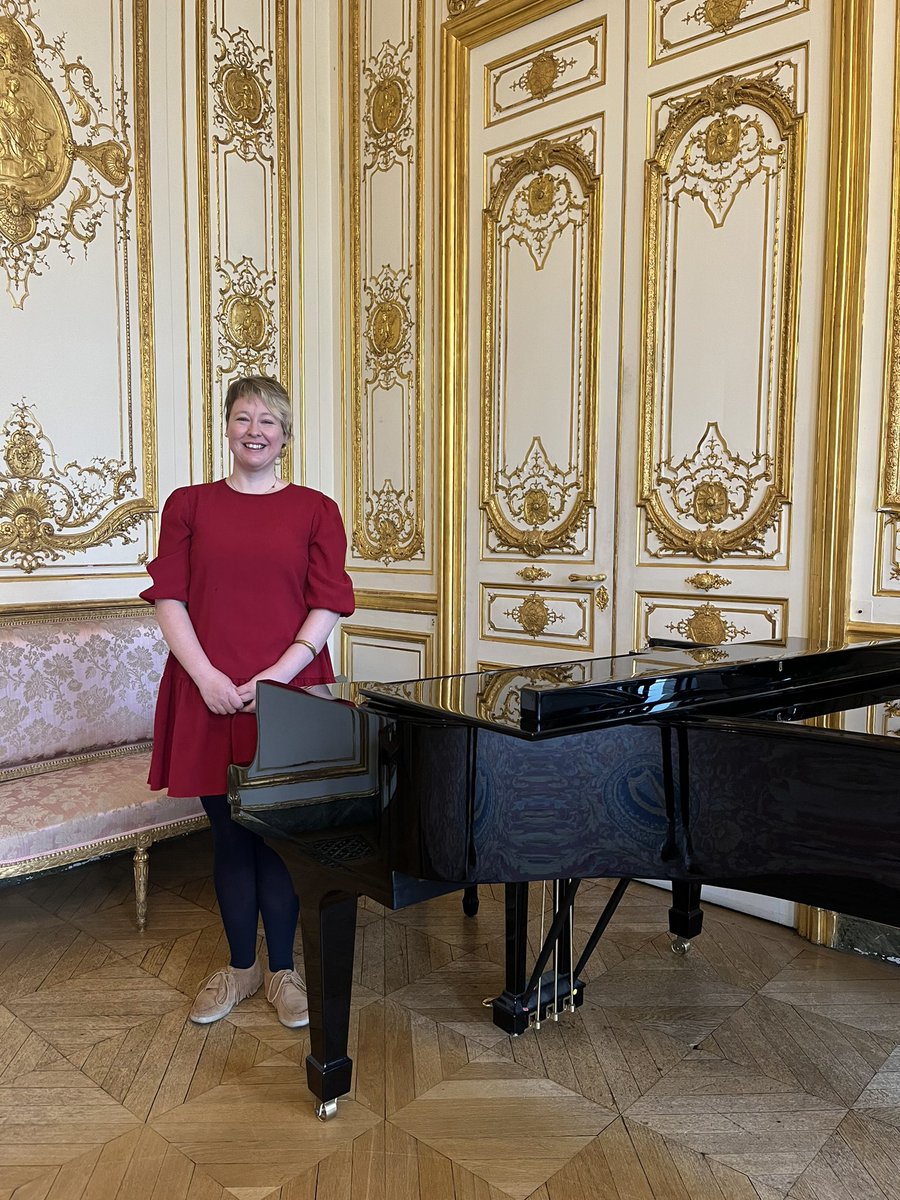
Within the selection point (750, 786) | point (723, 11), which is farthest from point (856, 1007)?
point (723, 11)

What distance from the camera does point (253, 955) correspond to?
7.90 feet

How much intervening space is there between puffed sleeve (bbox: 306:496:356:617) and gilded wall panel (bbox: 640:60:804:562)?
53.8 inches

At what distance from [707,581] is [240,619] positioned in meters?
1.64

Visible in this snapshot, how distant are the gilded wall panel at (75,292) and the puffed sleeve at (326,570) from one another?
1.69 metres

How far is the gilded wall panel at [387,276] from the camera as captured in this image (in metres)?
3.99

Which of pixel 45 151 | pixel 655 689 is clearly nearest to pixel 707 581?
pixel 655 689

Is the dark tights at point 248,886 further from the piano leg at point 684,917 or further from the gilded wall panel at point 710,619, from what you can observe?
the gilded wall panel at point 710,619

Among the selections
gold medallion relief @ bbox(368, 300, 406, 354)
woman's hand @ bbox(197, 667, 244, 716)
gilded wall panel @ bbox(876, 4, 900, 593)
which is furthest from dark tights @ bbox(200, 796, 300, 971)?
gold medallion relief @ bbox(368, 300, 406, 354)

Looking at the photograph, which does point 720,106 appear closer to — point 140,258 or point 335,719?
point 140,258

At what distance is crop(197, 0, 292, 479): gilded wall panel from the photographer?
12.9 ft

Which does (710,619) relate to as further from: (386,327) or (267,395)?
(386,327)

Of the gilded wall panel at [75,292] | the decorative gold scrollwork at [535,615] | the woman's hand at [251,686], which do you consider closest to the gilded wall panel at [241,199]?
the gilded wall panel at [75,292]

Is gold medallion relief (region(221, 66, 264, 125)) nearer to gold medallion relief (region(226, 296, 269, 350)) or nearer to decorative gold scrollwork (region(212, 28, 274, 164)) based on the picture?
decorative gold scrollwork (region(212, 28, 274, 164))

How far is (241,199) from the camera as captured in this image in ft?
13.3
